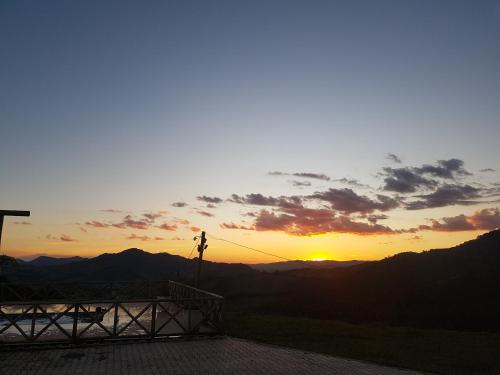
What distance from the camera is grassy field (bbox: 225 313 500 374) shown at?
13.5 metres

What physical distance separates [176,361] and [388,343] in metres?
9.20

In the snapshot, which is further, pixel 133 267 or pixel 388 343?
pixel 133 267

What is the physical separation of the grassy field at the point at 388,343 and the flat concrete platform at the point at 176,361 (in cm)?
Answer: 146

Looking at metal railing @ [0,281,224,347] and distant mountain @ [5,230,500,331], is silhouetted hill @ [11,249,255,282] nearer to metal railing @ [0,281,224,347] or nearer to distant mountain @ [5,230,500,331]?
distant mountain @ [5,230,500,331]

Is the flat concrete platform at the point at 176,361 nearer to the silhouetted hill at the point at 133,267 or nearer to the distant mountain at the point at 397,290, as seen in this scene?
the distant mountain at the point at 397,290

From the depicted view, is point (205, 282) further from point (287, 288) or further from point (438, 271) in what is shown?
point (438, 271)

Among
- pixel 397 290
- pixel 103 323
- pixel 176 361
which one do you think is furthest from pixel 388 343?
pixel 397 290

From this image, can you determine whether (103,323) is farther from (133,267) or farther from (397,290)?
(133,267)

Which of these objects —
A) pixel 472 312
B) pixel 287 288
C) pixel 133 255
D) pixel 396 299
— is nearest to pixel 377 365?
pixel 472 312

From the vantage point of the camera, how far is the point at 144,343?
45.8ft

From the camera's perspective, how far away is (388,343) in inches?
655

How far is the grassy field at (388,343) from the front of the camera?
13.5m

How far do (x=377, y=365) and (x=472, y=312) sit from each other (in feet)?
119

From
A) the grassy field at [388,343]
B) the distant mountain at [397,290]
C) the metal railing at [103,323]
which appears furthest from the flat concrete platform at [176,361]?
the distant mountain at [397,290]
